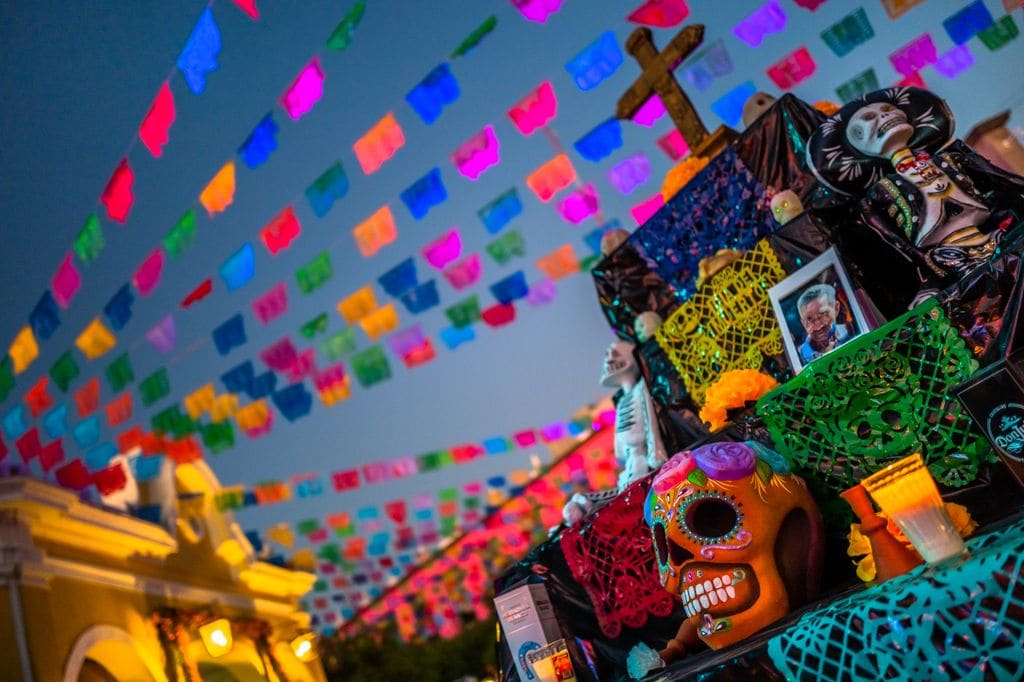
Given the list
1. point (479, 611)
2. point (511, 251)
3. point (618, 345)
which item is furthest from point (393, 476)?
point (479, 611)

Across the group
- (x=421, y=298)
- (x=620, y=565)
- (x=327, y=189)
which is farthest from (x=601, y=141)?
(x=620, y=565)

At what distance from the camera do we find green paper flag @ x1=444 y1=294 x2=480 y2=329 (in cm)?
844

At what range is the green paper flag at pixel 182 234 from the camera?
6.30m

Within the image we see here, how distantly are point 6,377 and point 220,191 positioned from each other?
7.81 feet

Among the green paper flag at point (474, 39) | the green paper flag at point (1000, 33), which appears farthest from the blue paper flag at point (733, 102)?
the green paper flag at point (474, 39)

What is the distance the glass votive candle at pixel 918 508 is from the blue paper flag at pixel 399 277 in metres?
6.22

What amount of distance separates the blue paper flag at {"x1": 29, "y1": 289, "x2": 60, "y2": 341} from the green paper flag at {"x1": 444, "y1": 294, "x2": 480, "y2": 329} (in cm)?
368

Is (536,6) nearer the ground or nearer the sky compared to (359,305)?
nearer the sky

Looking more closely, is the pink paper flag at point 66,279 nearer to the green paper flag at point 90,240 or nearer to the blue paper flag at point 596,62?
the green paper flag at point 90,240

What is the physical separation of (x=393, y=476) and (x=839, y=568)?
319 inches

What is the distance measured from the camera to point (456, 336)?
8.72 meters

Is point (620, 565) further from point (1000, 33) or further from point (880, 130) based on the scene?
point (1000, 33)

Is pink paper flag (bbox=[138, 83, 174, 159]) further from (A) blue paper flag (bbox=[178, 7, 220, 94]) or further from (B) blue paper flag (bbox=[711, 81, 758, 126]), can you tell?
(B) blue paper flag (bbox=[711, 81, 758, 126])

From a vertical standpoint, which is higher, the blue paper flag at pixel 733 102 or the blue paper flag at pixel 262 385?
the blue paper flag at pixel 733 102
